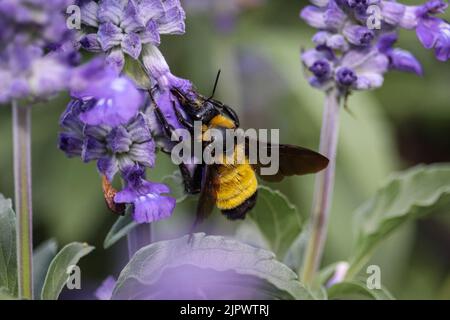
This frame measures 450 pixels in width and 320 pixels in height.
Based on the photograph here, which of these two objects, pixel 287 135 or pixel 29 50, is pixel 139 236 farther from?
pixel 287 135

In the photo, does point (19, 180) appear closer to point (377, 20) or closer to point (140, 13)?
point (140, 13)

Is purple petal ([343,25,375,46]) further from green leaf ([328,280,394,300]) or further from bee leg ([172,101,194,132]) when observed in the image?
green leaf ([328,280,394,300])

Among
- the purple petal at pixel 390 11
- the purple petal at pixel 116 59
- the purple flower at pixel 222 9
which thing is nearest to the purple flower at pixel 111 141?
the purple petal at pixel 116 59

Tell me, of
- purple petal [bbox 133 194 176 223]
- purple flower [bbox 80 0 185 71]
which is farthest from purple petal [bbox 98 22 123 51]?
purple petal [bbox 133 194 176 223]

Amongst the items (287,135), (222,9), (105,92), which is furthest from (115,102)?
(222,9)

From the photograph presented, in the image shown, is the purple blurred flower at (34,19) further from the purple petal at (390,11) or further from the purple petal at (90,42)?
the purple petal at (390,11)
